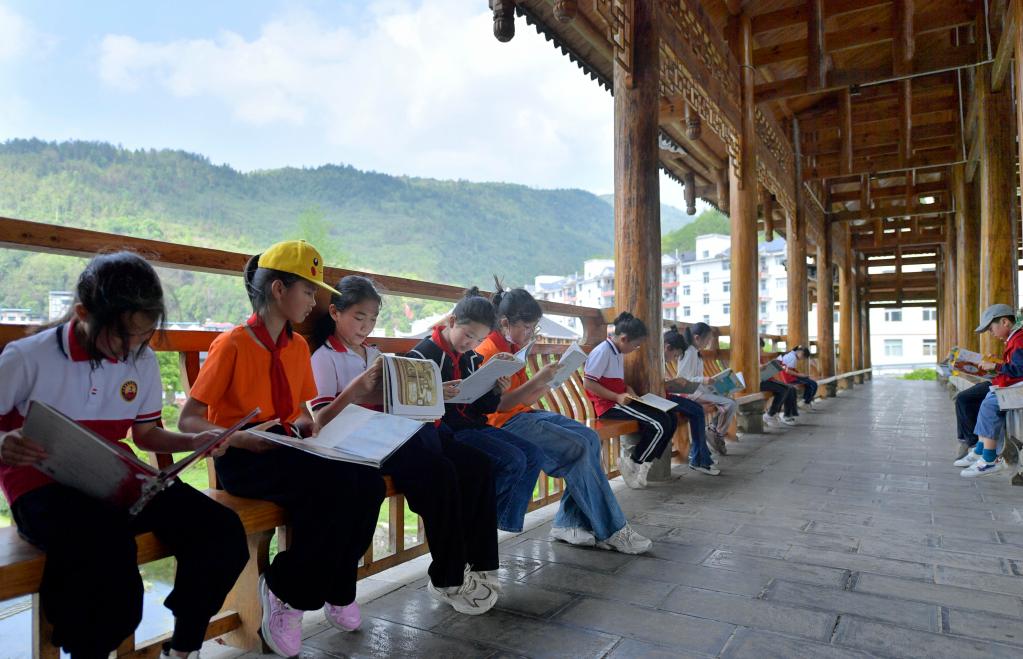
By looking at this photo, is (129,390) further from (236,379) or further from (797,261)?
(797,261)

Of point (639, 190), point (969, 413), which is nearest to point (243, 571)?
point (639, 190)

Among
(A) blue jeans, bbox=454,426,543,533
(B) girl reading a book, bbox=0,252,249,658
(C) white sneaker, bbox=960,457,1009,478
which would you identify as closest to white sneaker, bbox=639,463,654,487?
(A) blue jeans, bbox=454,426,543,533

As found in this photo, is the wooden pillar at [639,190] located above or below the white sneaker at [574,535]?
above

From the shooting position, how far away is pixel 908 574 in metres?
2.80

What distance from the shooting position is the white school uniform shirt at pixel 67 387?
162 centimetres

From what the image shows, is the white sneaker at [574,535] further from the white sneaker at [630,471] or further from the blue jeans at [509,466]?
the white sneaker at [630,471]

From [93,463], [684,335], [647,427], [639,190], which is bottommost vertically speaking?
[647,427]

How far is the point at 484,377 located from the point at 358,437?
71 centimetres

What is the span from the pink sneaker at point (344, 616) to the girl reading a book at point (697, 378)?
3.45 m

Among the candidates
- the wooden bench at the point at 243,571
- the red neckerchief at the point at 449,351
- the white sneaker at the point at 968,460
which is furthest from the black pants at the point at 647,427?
the white sneaker at the point at 968,460

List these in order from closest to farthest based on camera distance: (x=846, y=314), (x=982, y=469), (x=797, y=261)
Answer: (x=982, y=469) → (x=797, y=261) → (x=846, y=314)

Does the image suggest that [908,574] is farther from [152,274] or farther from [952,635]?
[152,274]

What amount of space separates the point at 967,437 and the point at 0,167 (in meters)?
39.7

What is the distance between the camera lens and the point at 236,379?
209cm
